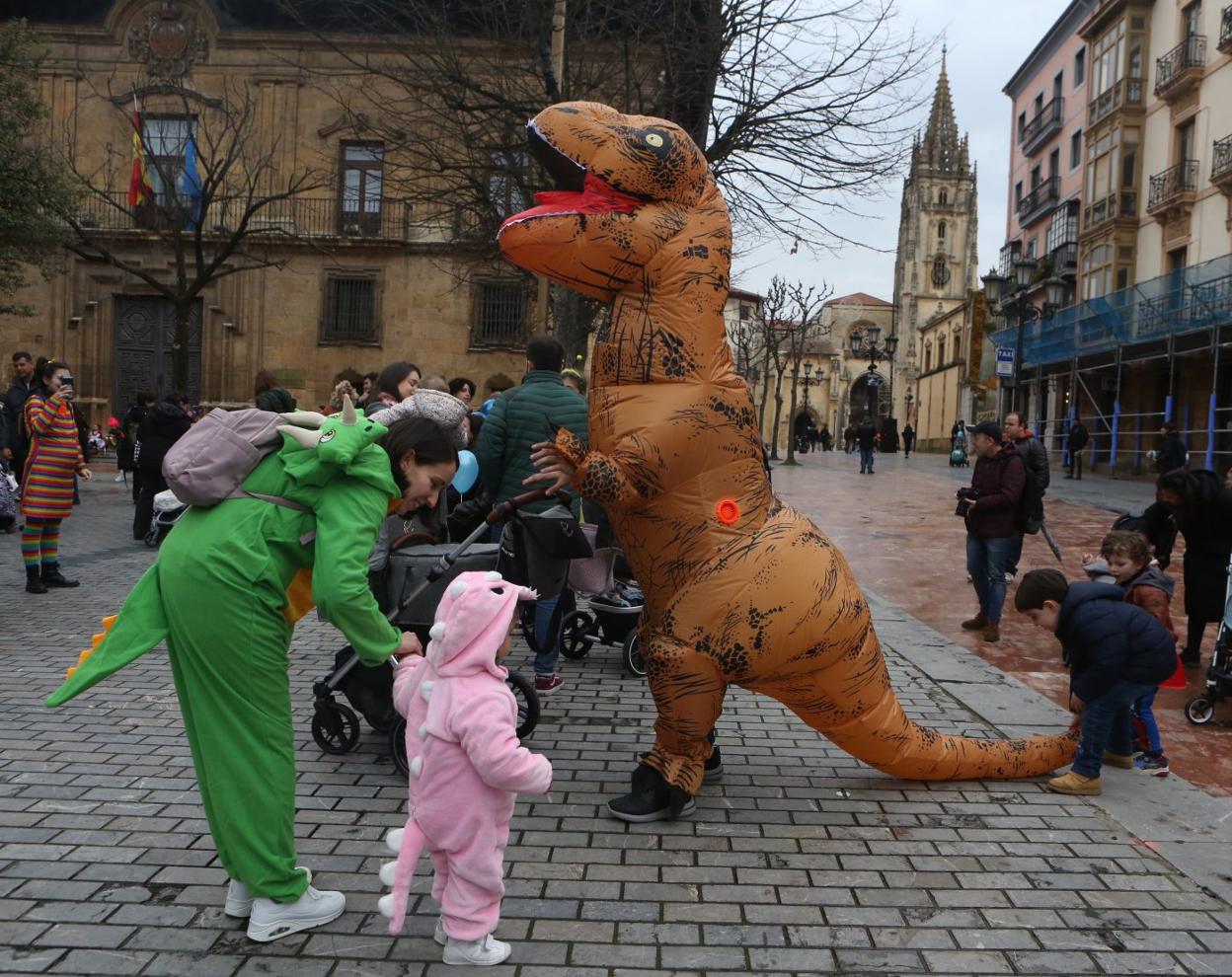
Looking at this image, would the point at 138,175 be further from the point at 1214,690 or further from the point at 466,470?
the point at 1214,690

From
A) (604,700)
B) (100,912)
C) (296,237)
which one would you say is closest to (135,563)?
(604,700)

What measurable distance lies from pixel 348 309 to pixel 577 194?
942 inches

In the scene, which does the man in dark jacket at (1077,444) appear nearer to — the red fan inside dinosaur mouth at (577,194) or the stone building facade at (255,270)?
the stone building facade at (255,270)

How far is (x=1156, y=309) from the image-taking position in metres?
23.7

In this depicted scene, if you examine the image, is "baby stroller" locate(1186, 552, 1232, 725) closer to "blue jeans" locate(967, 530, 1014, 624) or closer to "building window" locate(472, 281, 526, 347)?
"blue jeans" locate(967, 530, 1014, 624)

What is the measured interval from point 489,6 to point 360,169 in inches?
502

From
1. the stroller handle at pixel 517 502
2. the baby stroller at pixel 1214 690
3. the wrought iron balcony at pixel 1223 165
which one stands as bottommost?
the baby stroller at pixel 1214 690

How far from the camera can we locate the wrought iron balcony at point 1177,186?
27094 millimetres

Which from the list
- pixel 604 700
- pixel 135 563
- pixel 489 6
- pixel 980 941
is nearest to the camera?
pixel 980 941

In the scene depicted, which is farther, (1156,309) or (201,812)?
(1156,309)

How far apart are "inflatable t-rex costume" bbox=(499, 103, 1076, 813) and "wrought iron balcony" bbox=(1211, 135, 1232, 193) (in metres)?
25.5

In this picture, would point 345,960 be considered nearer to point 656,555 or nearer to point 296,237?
point 656,555

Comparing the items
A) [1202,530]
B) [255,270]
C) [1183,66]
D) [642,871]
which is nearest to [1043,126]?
[1183,66]

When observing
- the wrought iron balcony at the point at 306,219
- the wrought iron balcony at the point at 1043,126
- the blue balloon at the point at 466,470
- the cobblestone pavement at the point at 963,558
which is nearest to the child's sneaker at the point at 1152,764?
the cobblestone pavement at the point at 963,558
